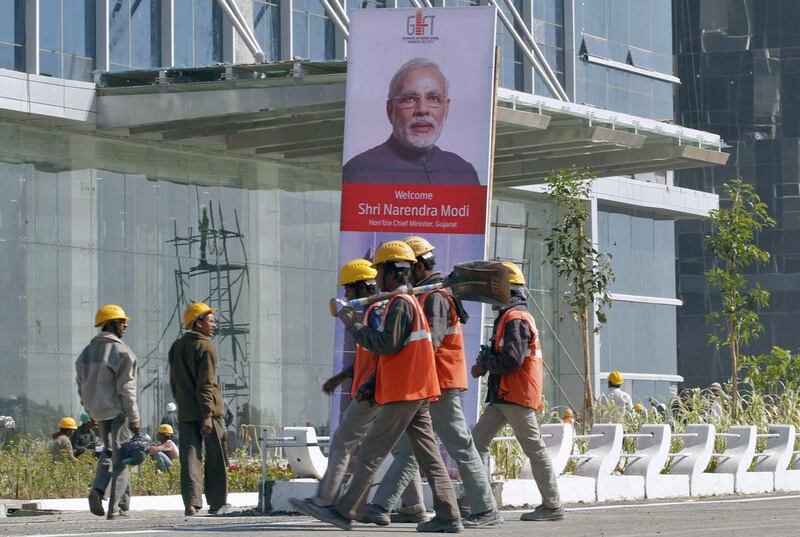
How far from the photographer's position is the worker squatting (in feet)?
37.2

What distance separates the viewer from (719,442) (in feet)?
65.6

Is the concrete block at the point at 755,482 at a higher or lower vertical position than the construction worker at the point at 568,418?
lower

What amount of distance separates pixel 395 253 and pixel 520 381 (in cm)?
198

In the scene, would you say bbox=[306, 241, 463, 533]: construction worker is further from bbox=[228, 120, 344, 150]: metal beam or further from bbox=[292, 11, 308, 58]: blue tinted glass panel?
bbox=[292, 11, 308, 58]: blue tinted glass panel

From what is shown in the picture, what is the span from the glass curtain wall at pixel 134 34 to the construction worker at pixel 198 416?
45.2 ft

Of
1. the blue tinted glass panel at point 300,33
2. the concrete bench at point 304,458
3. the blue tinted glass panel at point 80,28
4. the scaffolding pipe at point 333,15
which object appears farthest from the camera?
the blue tinted glass panel at point 300,33

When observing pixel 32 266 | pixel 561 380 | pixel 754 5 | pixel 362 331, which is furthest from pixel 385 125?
pixel 754 5

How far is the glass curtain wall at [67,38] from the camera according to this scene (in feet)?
87.6

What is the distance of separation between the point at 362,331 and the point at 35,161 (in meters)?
16.9

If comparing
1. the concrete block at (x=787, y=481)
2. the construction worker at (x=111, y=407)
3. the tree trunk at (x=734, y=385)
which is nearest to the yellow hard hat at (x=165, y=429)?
the tree trunk at (x=734, y=385)

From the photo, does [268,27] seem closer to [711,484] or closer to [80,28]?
[80,28]

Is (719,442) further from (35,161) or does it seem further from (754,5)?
(754,5)

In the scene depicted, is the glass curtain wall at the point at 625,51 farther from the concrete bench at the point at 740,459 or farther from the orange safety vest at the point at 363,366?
the orange safety vest at the point at 363,366

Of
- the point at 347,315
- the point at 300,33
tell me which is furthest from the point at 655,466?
the point at 300,33
